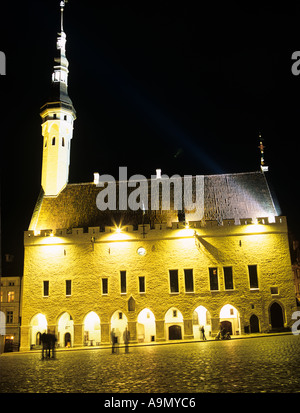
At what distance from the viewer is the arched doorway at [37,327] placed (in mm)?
32003

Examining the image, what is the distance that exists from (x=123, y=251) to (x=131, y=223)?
8.57ft

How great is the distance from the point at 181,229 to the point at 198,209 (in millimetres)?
3099

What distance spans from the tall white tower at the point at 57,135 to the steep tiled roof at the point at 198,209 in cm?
151

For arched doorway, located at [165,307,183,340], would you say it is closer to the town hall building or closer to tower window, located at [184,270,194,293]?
the town hall building

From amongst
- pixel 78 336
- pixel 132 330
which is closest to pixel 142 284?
pixel 132 330

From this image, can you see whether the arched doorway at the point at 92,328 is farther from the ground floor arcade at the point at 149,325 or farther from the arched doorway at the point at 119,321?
the arched doorway at the point at 119,321

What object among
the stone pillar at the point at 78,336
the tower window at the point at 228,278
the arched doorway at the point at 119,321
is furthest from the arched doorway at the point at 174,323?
the stone pillar at the point at 78,336

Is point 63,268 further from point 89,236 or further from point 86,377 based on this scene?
point 86,377

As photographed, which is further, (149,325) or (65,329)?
(65,329)

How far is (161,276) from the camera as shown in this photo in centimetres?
3147

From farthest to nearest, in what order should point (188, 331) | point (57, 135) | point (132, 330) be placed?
point (57, 135) → point (132, 330) → point (188, 331)

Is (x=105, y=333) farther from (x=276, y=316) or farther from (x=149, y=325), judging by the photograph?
(x=276, y=316)

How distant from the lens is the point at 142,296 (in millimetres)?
31297

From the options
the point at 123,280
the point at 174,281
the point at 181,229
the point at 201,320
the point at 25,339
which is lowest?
the point at 25,339
